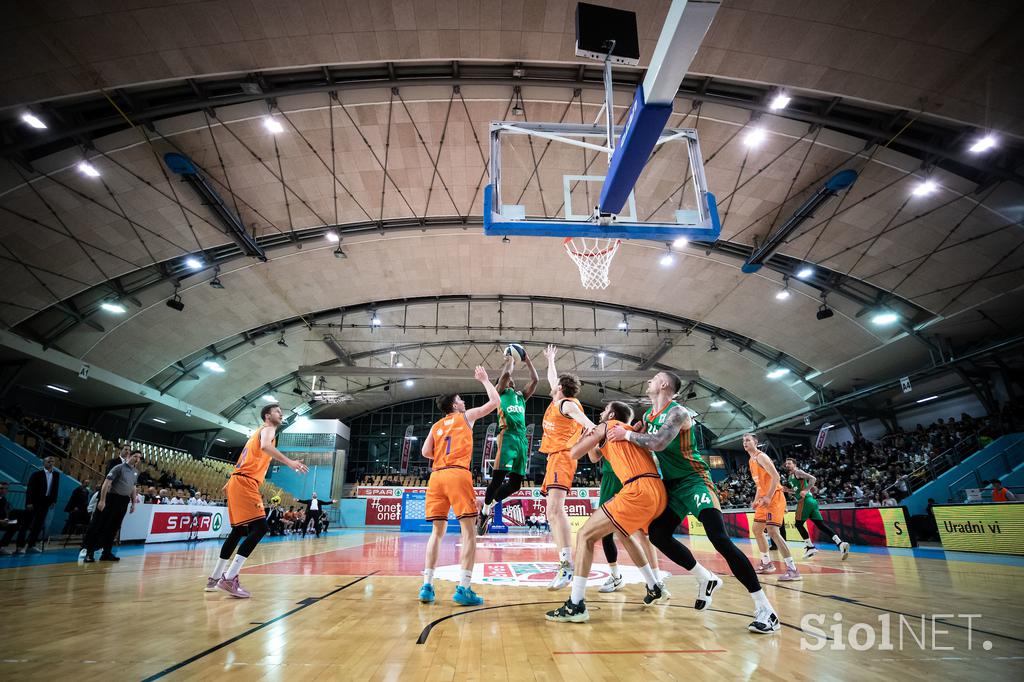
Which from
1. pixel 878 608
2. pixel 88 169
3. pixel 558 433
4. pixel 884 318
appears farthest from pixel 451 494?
pixel 884 318

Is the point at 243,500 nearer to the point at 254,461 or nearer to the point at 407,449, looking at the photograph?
the point at 254,461

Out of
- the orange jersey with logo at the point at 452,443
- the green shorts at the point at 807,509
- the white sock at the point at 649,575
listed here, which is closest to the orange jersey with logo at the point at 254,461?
the orange jersey with logo at the point at 452,443

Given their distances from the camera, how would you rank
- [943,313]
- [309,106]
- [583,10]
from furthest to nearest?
[943,313] → [309,106] → [583,10]

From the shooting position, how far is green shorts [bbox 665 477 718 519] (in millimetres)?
3674

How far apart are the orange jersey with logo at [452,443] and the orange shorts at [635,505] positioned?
1.45m

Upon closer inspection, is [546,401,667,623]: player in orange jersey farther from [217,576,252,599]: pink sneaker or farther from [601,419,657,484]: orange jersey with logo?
[217,576,252,599]: pink sneaker

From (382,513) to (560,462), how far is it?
25175 millimetres

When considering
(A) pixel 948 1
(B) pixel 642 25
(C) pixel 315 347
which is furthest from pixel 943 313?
(C) pixel 315 347

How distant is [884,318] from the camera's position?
17.2 meters

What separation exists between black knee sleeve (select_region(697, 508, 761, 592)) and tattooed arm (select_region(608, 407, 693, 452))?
0.62 meters

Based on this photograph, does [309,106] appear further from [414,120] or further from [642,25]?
[642,25]

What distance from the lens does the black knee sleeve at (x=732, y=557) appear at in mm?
3293

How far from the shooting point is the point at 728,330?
2195 centimetres

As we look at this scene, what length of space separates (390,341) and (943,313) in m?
22.4
